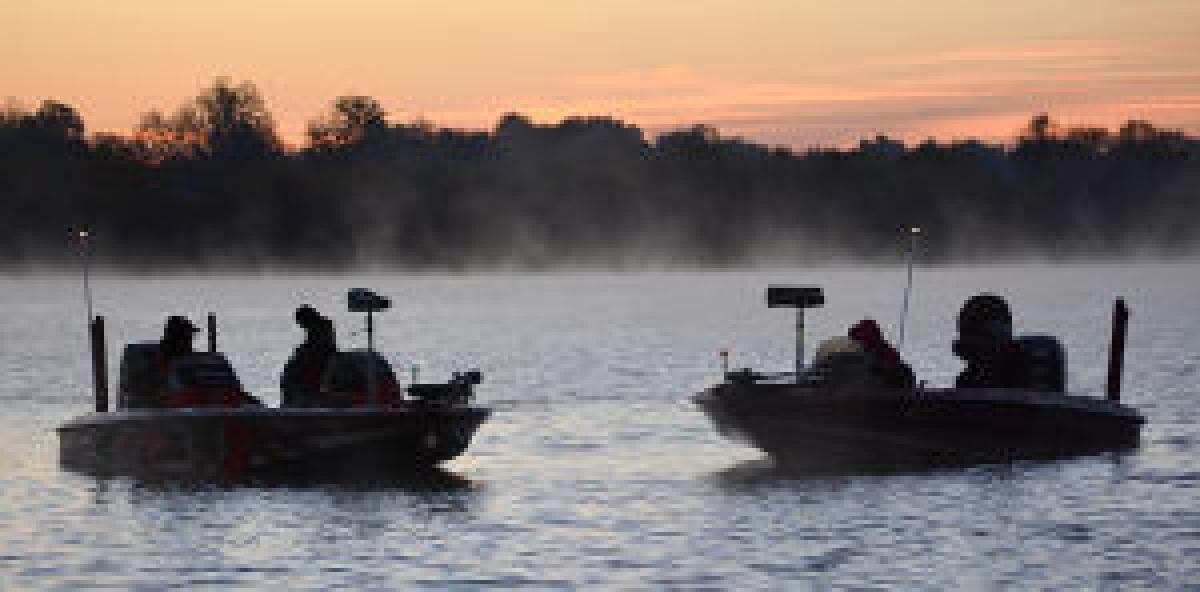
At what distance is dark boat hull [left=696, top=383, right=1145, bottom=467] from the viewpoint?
37.7 meters

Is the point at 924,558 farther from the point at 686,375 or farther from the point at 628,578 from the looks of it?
the point at 686,375

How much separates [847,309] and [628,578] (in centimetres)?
13621

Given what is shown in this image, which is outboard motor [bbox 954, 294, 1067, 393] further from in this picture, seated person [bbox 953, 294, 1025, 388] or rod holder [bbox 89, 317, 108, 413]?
rod holder [bbox 89, 317, 108, 413]

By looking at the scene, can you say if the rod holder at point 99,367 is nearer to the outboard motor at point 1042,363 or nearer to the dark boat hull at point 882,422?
the dark boat hull at point 882,422

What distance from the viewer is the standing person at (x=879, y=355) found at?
37.9 meters

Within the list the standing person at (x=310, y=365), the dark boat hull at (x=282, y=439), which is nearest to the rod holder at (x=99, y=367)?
the dark boat hull at (x=282, y=439)

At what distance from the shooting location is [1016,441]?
39000 mm

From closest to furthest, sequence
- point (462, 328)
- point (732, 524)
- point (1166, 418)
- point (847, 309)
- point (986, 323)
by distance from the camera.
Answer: point (732, 524) < point (986, 323) < point (1166, 418) < point (462, 328) < point (847, 309)

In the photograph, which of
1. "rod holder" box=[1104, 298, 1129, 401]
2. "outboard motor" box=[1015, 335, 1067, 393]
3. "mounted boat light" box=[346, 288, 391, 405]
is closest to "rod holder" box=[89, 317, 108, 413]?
"mounted boat light" box=[346, 288, 391, 405]

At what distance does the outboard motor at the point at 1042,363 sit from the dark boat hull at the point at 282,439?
8.32 meters

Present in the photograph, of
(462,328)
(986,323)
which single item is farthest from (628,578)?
(462,328)

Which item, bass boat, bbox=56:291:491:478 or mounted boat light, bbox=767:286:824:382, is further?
mounted boat light, bbox=767:286:824:382

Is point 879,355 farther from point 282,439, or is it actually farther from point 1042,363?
point 282,439

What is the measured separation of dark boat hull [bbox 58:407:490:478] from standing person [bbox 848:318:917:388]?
18.3ft
